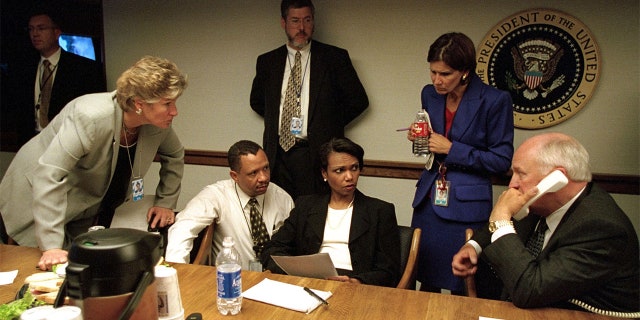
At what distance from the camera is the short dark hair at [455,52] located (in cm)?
231

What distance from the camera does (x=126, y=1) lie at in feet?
14.0

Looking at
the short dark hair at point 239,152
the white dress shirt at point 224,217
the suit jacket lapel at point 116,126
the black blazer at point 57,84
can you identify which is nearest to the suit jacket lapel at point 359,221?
the white dress shirt at point 224,217

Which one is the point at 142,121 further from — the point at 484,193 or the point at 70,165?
the point at 484,193

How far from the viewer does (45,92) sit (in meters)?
4.12

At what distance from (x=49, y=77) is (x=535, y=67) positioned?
3683mm

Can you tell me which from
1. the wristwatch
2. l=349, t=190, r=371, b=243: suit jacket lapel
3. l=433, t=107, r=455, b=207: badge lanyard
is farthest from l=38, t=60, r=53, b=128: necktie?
the wristwatch

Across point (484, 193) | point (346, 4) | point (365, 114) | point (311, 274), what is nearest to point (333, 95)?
point (365, 114)

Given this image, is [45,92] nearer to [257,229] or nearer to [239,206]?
[239,206]

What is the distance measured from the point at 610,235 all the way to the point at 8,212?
94.5 inches

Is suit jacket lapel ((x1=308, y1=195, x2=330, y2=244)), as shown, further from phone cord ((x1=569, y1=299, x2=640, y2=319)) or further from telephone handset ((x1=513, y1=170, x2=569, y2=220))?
phone cord ((x1=569, y1=299, x2=640, y2=319))

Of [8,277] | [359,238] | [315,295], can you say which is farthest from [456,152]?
[8,277]

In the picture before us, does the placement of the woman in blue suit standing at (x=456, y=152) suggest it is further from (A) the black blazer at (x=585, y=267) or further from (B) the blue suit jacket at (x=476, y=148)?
(A) the black blazer at (x=585, y=267)

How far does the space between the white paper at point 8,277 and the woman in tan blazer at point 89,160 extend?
9 centimetres

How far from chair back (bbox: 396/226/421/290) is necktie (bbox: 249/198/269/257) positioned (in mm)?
706
